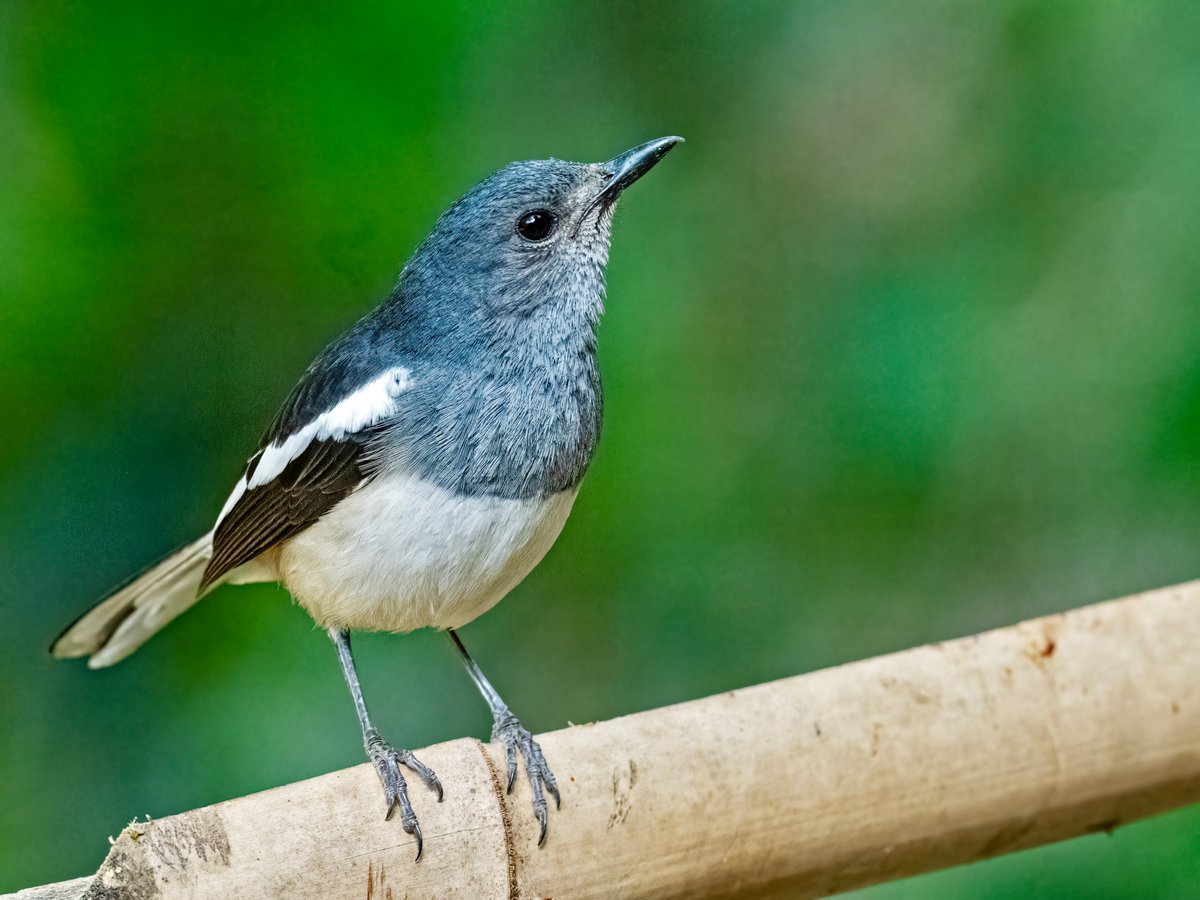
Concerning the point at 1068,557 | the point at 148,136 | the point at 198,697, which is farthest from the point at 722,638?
the point at 148,136

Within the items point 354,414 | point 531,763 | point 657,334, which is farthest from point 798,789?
point 657,334

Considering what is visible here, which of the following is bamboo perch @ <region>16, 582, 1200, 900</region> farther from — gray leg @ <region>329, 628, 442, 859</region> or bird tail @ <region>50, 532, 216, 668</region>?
bird tail @ <region>50, 532, 216, 668</region>

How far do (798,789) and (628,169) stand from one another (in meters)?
0.82

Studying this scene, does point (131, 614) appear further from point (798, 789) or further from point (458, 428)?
point (798, 789)

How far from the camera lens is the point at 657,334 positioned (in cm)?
247

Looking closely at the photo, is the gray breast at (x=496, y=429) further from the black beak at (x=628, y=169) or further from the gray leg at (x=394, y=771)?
the gray leg at (x=394, y=771)

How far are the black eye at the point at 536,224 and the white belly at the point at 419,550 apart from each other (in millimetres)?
342

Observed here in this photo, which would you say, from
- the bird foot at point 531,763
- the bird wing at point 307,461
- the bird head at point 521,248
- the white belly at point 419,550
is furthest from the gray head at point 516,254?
the bird foot at point 531,763

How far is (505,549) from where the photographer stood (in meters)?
1.68

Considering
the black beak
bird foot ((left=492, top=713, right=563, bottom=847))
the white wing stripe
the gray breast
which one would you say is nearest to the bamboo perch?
bird foot ((left=492, top=713, right=563, bottom=847))

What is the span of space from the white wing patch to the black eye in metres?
0.24

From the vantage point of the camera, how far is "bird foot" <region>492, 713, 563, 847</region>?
1521mm

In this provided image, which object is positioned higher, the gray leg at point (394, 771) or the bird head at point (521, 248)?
the bird head at point (521, 248)

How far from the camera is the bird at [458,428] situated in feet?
5.50
